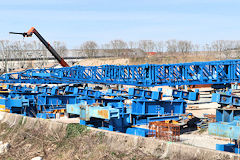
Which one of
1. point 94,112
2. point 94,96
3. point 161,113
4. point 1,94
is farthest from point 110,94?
point 1,94

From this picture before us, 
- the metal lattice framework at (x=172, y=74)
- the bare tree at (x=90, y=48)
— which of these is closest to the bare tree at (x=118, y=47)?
the bare tree at (x=90, y=48)

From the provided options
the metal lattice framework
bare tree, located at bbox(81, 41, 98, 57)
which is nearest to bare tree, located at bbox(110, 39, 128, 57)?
bare tree, located at bbox(81, 41, 98, 57)

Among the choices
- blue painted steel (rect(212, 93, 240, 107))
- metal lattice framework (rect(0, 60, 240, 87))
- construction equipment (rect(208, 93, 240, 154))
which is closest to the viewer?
construction equipment (rect(208, 93, 240, 154))

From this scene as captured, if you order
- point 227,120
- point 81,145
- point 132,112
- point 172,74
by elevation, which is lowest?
point 81,145

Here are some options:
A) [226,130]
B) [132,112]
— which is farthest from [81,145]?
[226,130]

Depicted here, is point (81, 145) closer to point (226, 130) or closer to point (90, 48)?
point (226, 130)

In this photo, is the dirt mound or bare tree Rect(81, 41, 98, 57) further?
bare tree Rect(81, 41, 98, 57)

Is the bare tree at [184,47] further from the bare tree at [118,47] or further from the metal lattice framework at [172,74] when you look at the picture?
the metal lattice framework at [172,74]

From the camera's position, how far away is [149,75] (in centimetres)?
2619

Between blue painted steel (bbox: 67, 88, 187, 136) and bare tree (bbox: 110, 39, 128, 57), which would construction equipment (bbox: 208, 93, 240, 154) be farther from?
bare tree (bbox: 110, 39, 128, 57)

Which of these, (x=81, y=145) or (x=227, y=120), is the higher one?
(x=227, y=120)

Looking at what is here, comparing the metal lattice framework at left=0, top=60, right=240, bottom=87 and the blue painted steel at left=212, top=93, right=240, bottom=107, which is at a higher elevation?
the metal lattice framework at left=0, top=60, right=240, bottom=87

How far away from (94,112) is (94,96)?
9.05m

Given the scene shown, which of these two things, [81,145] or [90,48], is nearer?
[81,145]
